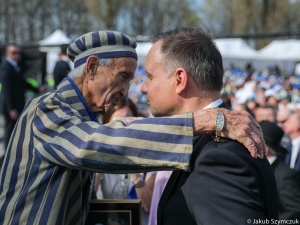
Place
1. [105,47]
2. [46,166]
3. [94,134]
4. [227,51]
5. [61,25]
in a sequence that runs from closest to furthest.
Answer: [94,134] < [46,166] < [105,47] < [227,51] < [61,25]

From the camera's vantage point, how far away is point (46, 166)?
1955 mm

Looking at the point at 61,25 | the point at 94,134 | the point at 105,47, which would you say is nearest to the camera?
the point at 94,134

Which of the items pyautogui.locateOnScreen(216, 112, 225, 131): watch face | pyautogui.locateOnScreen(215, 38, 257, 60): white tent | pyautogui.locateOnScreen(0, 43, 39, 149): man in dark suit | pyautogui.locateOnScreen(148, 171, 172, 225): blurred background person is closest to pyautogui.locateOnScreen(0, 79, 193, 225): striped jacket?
pyautogui.locateOnScreen(216, 112, 225, 131): watch face

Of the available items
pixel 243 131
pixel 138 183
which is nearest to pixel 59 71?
pixel 138 183

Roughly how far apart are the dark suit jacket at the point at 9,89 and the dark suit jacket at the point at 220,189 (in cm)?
763

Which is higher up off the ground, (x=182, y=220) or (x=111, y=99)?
(x=111, y=99)

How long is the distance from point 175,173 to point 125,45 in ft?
2.18

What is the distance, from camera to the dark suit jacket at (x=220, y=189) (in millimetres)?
1718

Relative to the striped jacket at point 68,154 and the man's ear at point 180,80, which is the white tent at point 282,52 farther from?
the striped jacket at point 68,154

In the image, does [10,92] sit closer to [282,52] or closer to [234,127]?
[234,127]

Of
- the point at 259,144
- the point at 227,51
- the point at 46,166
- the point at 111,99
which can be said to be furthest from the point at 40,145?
the point at 227,51

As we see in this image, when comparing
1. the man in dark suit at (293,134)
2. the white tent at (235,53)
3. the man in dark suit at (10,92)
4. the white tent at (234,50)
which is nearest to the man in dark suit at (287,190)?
the man in dark suit at (293,134)

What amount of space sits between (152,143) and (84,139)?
263 millimetres

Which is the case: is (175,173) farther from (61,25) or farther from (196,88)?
(61,25)
